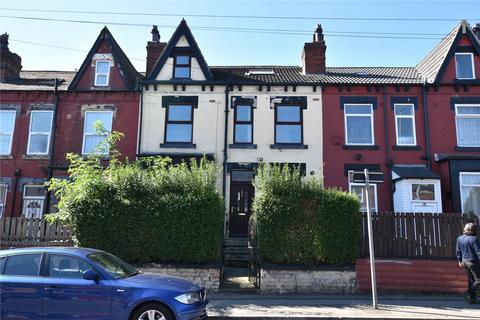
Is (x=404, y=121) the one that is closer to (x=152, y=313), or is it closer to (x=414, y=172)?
(x=414, y=172)

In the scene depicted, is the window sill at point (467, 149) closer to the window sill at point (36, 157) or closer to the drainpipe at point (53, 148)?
the drainpipe at point (53, 148)

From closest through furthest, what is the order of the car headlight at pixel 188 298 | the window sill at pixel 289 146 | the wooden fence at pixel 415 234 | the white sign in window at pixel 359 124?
the car headlight at pixel 188 298 → the wooden fence at pixel 415 234 → the window sill at pixel 289 146 → the white sign in window at pixel 359 124

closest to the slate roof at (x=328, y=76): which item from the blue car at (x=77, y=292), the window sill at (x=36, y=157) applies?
the window sill at (x=36, y=157)

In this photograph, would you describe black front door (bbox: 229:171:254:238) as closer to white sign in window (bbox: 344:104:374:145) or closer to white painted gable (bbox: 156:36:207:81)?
white painted gable (bbox: 156:36:207:81)

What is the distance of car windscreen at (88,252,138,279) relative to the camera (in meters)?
6.99

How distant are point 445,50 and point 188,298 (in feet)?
50.6

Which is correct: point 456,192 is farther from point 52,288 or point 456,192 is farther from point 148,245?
point 52,288

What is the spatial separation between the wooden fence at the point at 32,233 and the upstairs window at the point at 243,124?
7803 millimetres

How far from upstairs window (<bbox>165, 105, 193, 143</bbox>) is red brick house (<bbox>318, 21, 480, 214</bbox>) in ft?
18.2

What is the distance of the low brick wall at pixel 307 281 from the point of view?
1023 centimetres

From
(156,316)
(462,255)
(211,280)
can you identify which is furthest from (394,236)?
(156,316)

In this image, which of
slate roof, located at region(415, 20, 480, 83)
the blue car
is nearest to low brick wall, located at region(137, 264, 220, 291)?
the blue car

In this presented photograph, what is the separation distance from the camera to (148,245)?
34.3 feet

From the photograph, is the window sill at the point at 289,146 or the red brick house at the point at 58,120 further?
the red brick house at the point at 58,120
